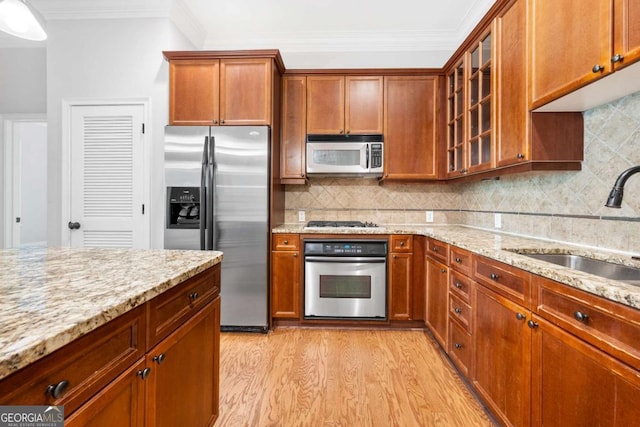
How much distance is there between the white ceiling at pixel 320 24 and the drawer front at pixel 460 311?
256 centimetres

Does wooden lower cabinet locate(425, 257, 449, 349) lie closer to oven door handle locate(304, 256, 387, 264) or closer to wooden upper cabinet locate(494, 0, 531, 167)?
oven door handle locate(304, 256, 387, 264)

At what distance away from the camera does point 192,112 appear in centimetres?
294

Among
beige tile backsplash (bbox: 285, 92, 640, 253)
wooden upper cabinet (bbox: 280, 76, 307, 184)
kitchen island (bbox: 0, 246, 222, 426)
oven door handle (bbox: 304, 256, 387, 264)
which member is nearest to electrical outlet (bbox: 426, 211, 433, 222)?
beige tile backsplash (bbox: 285, 92, 640, 253)

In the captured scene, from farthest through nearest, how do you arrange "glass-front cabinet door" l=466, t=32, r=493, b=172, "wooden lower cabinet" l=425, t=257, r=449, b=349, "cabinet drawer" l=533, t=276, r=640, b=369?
"wooden lower cabinet" l=425, t=257, r=449, b=349, "glass-front cabinet door" l=466, t=32, r=493, b=172, "cabinet drawer" l=533, t=276, r=640, b=369

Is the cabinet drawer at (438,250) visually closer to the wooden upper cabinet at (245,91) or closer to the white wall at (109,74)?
the wooden upper cabinet at (245,91)

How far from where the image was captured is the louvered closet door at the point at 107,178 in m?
2.98

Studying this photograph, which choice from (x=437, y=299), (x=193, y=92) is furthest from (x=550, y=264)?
(x=193, y=92)

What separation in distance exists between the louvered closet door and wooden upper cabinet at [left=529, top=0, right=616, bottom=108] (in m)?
3.08

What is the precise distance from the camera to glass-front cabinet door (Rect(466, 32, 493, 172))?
7.36ft

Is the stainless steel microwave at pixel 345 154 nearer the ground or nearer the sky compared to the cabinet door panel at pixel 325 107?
nearer the ground

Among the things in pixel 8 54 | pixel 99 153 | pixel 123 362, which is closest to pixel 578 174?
pixel 123 362

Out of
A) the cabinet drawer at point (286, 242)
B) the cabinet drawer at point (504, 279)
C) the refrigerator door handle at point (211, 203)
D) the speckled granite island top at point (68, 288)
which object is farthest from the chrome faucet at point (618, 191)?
the refrigerator door handle at point (211, 203)

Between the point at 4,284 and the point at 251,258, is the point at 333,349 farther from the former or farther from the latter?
the point at 4,284

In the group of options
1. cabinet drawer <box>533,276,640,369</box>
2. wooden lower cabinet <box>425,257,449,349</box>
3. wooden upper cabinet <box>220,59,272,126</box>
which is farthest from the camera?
wooden upper cabinet <box>220,59,272,126</box>
